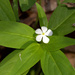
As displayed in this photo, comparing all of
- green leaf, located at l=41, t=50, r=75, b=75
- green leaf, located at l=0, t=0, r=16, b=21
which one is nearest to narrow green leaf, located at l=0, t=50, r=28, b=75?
green leaf, located at l=41, t=50, r=75, b=75

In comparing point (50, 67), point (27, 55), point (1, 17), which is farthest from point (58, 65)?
point (1, 17)

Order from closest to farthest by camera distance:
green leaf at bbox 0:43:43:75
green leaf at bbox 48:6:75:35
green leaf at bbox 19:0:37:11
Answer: green leaf at bbox 0:43:43:75 < green leaf at bbox 48:6:75:35 < green leaf at bbox 19:0:37:11

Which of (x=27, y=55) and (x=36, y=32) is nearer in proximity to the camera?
(x=27, y=55)

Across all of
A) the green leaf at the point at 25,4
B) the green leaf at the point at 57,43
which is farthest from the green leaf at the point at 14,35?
the green leaf at the point at 25,4

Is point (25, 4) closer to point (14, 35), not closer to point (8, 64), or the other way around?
point (14, 35)

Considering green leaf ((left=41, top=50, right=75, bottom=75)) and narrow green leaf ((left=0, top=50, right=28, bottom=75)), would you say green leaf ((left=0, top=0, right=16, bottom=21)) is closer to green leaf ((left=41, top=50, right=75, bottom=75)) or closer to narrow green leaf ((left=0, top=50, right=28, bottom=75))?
narrow green leaf ((left=0, top=50, right=28, bottom=75))

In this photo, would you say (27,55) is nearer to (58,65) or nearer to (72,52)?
(58,65)

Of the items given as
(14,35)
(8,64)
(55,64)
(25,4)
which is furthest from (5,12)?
(55,64)
